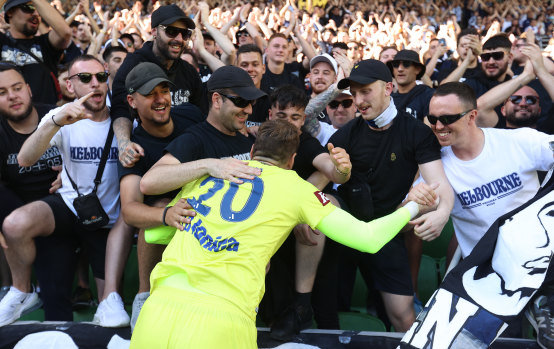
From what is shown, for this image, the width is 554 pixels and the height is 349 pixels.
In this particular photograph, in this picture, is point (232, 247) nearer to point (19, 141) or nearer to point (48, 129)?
point (48, 129)

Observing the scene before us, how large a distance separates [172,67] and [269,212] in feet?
7.82

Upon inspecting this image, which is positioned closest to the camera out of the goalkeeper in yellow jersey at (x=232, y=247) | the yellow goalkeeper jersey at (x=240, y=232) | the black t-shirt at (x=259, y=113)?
the goalkeeper in yellow jersey at (x=232, y=247)

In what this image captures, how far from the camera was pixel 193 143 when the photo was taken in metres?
3.74

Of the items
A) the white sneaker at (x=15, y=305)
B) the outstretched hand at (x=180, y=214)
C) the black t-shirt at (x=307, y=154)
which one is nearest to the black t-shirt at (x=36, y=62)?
the white sneaker at (x=15, y=305)

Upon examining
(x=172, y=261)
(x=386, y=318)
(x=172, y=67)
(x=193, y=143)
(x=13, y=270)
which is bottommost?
(x=386, y=318)

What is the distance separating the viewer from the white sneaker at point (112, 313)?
4004 mm

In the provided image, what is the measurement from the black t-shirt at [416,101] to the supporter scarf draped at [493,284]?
2.39 m

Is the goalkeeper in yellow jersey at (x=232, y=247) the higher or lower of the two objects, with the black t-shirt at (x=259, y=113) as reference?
lower

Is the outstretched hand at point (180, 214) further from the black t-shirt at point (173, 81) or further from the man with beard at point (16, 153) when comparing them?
the man with beard at point (16, 153)

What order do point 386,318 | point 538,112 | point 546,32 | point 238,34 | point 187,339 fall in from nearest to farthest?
point 187,339, point 386,318, point 538,112, point 238,34, point 546,32

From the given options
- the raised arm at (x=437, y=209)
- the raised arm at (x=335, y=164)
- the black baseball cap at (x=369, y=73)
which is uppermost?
the black baseball cap at (x=369, y=73)

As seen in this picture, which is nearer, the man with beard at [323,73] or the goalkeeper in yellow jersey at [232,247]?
the goalkeeper in yellow jersey at [232,247]

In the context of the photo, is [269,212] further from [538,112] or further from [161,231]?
[538,112]

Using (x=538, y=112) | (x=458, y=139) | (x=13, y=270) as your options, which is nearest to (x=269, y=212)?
(x=458, y=139)
